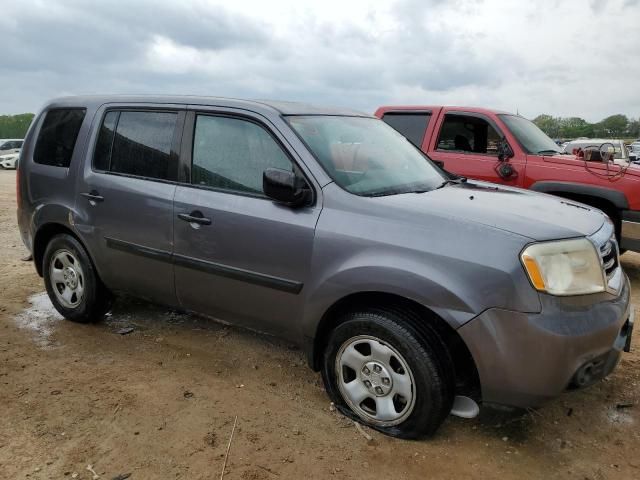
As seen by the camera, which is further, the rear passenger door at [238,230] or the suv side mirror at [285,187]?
the rear passenger door at [238,230]

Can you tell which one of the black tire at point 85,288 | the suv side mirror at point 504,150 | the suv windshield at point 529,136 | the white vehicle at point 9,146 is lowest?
the white vehicle at point 9,146

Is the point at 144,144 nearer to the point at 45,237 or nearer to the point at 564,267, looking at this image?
the point at 45,237

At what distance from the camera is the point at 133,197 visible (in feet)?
12.3

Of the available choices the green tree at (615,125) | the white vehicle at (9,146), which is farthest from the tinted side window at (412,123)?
the green tree at (615,125)

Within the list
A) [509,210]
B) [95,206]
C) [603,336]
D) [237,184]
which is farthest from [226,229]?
[603,336]

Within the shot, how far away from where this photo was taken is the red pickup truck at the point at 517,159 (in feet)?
18.4

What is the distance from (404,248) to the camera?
269 centimetres

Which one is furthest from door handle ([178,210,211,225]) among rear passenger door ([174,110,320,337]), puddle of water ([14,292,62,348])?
puddle of water ([14,292,62,348])

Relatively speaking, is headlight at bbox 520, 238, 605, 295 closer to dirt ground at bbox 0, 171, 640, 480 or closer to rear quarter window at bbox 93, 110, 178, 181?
dirt ground at bbox 0, 171, 640, 480

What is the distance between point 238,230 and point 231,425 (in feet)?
3.64

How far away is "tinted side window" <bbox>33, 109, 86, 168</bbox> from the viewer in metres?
4.26

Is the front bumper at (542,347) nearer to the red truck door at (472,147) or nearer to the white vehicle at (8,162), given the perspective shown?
the red truck door at (472,147)

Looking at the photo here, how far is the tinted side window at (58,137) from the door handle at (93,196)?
386mm

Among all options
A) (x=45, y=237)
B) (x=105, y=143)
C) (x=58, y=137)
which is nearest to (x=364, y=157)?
(x=105, y=143)
